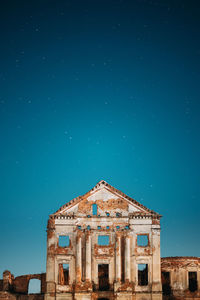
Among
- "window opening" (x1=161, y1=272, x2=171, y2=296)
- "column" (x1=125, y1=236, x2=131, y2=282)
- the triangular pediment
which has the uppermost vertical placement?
the triangular pediment

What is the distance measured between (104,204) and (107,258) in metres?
4.30

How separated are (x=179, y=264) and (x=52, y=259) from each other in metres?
10.4

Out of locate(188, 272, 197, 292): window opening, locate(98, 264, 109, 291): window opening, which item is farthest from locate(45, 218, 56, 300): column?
locate(188, 272, 197, 292): window opening

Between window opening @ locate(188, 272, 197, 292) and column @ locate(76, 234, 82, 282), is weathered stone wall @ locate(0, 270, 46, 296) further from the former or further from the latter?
window opening @ locate(188, 272, 197, 292)

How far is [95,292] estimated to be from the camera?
30.5 m

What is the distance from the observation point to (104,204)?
3291 centimetres

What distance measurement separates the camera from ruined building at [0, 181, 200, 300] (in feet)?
101

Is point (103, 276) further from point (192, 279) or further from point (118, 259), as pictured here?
point (192, 279)

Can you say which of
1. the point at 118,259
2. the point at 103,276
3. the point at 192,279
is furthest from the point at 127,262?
the point at 192,279

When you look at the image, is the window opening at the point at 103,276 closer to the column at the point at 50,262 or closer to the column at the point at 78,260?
the column at the point at 78,260

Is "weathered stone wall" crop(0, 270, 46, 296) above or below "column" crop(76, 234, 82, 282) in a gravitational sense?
below

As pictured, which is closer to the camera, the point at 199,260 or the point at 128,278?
the point at 128,278

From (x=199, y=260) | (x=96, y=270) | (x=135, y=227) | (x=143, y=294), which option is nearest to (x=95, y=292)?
(x=96, y=270)

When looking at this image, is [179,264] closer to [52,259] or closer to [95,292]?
[95,292]
